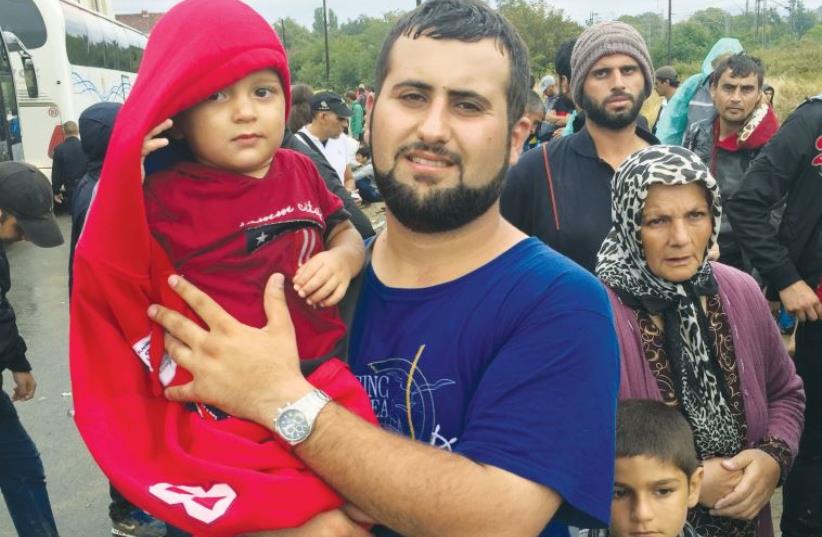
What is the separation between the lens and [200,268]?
1694mm

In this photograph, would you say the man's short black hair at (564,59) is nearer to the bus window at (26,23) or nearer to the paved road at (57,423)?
the paved road at (57,423)

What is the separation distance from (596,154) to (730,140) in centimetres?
185

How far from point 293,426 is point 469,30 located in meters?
0.85

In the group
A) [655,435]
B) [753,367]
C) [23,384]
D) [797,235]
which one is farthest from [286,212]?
[23,384]

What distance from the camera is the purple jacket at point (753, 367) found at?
238 cm

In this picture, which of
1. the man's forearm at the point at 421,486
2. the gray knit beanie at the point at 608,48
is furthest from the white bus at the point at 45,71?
the man's forearm at the point at 421,486

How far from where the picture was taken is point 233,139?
70.4 inches

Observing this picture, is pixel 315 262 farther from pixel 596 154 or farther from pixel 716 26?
pixel 716 26

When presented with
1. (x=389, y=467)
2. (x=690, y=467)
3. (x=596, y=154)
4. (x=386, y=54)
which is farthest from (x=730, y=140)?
(x=389, y=467)

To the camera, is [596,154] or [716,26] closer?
[596,154]

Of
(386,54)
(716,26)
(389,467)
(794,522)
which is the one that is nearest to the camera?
(389,467)

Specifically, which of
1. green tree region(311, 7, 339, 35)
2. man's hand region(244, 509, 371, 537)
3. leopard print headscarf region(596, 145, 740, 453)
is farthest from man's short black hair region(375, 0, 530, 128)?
green tree region(311, 7, 339, 35)

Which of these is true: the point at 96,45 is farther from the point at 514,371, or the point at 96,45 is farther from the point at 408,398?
the point at 514,371

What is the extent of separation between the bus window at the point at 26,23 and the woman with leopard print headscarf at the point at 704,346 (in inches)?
611
